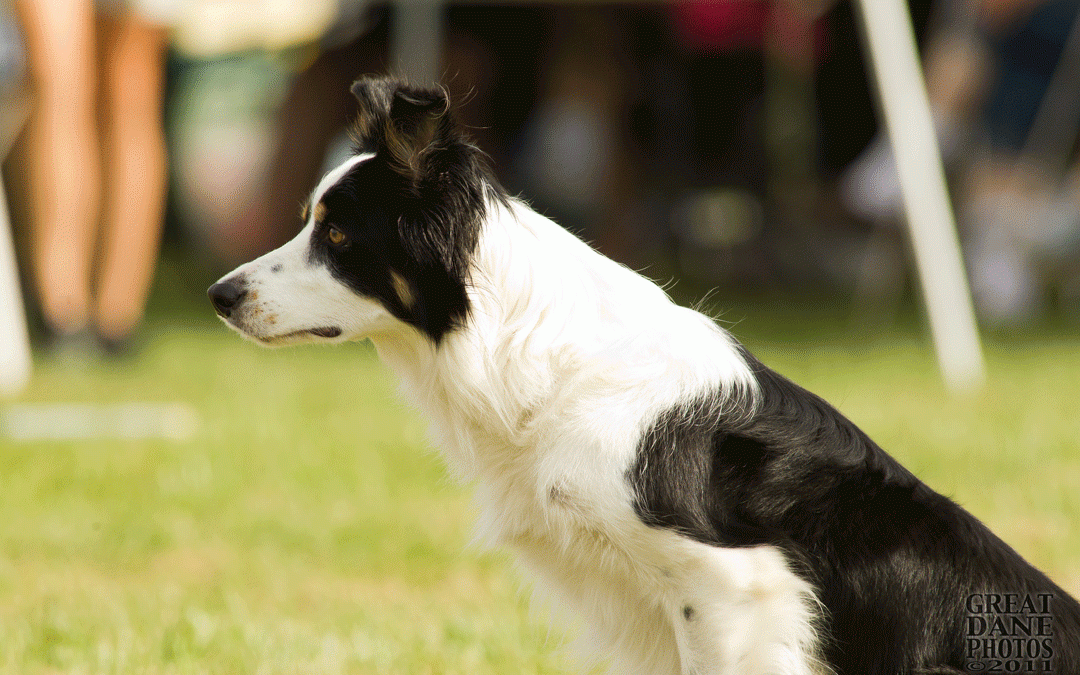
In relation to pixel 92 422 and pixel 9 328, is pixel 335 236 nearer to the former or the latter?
pixel 9 328

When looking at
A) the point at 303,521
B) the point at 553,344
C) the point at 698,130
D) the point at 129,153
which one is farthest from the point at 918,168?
the point at 698,130

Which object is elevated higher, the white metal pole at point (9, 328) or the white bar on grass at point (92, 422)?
the white metal pole at point (9, 328)

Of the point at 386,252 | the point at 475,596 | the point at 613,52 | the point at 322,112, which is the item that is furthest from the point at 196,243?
the point at 386,252

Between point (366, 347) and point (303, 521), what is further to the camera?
point (366, 347)

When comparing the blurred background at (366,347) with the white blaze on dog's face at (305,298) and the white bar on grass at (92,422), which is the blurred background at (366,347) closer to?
the white bar on grass at (92,422)

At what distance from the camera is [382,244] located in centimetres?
236

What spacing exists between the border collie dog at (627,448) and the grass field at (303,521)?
0.40 metres

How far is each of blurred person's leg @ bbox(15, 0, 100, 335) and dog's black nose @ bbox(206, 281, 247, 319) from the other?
317 centimetres

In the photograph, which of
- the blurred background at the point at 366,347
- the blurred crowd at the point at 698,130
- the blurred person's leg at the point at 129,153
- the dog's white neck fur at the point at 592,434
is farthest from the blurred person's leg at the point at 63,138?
the dog's white neck fur at the point at 592,434

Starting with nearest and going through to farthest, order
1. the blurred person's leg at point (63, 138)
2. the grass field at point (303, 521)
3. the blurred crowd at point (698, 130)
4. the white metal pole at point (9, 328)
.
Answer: the grass field at point (303, 521) < the white metal pole at point (9, 328) < the blurred person's leg at point (63, 138) < the blurred crowd at point (698, 130)

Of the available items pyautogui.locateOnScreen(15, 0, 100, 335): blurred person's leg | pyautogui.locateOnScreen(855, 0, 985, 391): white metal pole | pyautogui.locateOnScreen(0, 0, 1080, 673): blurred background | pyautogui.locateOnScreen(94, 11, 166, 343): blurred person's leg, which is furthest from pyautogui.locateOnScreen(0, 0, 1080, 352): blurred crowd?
pyautogui.locateOnScreen(855, 0, 985, 391): white metal pole

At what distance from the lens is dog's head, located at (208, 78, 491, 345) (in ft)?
7.57

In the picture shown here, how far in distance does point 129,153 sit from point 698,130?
7.10 meters

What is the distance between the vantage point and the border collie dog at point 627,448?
208cm
